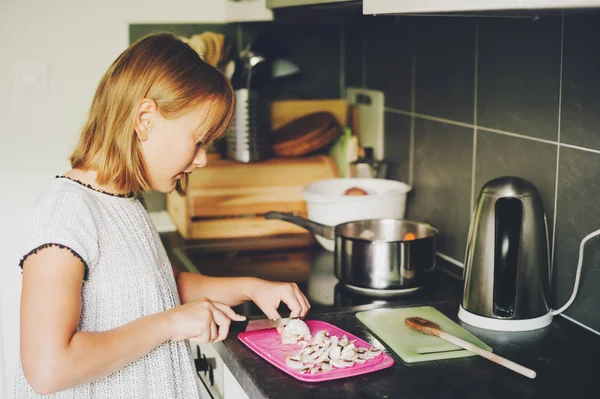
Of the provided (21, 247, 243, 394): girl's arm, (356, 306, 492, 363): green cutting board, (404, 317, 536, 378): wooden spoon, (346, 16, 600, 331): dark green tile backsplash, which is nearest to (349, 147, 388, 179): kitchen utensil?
(346, 16, 600, 331): dark green tile backsplash

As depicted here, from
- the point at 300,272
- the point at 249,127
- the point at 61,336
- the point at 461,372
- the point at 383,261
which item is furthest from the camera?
the point at 249,127

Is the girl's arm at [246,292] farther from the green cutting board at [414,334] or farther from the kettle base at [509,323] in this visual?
the kettle base at [509,323]

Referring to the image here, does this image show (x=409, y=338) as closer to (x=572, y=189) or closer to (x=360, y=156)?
(x=572, y=189)

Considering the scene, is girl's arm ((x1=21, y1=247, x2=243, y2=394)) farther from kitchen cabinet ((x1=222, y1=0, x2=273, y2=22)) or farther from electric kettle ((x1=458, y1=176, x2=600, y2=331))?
kitchen cabinet ((x1=222, y1=0, x2=273, y2=22))

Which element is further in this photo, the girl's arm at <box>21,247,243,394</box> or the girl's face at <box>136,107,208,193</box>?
the girl's face at <box>136,107,208,193</box>

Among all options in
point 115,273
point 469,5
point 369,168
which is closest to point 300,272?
point 369,168

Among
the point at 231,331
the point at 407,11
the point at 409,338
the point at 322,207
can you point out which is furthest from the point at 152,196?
the point at 407,11

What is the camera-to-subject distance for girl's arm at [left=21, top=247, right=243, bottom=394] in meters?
1.06

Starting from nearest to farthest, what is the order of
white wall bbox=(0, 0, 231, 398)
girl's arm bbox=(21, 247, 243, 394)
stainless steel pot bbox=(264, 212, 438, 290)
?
girl's arm bbox=(21, 247, 243, 394) < stainless steel pot bbox=(264, 212, 438, 290) < white wall bbox=(0, 0, 231, 398)

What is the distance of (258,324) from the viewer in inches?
53.1

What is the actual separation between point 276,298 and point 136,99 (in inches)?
17.4

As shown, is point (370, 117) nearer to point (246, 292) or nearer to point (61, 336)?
point (246, 292)

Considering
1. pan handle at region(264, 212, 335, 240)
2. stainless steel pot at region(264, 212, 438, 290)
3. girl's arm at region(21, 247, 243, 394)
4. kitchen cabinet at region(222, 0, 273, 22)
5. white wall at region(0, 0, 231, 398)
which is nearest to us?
girl's arm at region(21, 247, 243, 394)

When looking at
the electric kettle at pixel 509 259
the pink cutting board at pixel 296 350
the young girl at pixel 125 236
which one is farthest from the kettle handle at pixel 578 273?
the young girl at pixel 125 236
